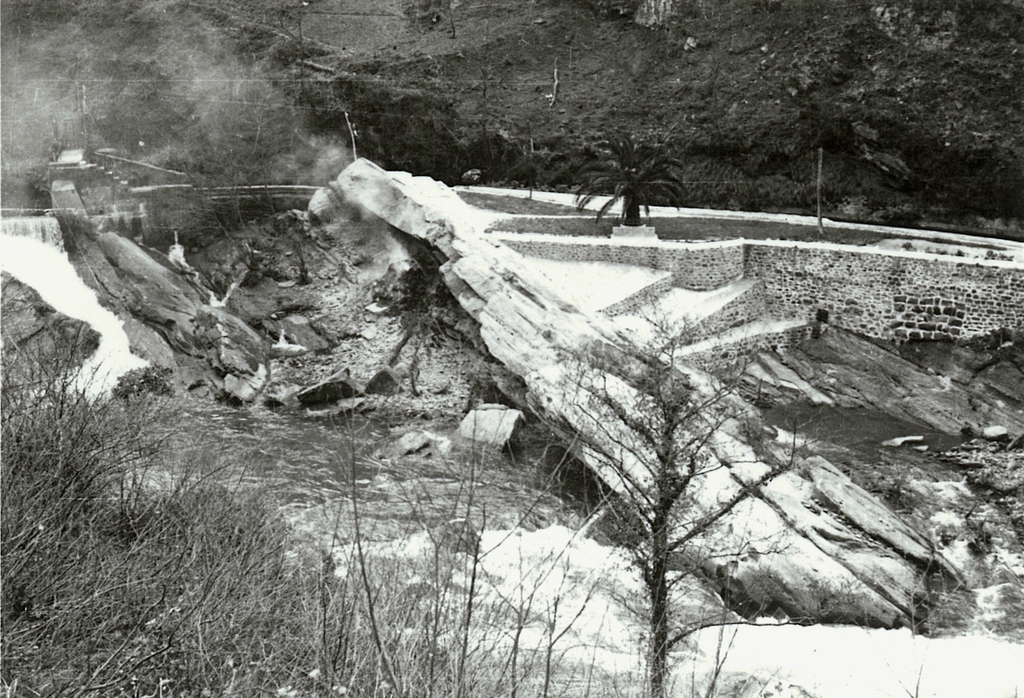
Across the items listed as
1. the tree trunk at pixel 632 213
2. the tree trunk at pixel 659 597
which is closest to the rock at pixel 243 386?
the tree trunk at pixel 632 213

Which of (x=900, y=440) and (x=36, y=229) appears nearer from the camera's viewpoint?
(x=900, y=440)

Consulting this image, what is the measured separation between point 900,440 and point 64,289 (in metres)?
17.2

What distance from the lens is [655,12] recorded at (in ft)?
91.4

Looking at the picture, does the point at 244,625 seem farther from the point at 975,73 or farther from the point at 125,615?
the point at 975,73


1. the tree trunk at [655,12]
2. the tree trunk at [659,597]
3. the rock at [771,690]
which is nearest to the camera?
the rock at [771,690]

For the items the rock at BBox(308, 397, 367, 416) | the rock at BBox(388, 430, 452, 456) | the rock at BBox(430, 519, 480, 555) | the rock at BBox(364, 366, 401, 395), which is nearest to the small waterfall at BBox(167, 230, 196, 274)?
the rock at BBox(308, 397, 367, 416)

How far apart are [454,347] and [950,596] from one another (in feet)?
35.1

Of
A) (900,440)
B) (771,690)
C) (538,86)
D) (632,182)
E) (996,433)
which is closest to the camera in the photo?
(771,690)

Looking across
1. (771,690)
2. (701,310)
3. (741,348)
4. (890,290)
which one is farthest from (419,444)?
(890,290)

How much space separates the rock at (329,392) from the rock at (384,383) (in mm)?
251

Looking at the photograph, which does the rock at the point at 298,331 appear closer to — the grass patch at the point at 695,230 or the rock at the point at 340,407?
the rock at the point at 340,407

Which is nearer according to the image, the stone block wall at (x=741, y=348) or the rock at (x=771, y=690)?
the rock at (x=771, y=690)

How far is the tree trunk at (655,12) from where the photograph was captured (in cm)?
2773

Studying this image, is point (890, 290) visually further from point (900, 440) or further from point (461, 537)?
point (461, 537)
